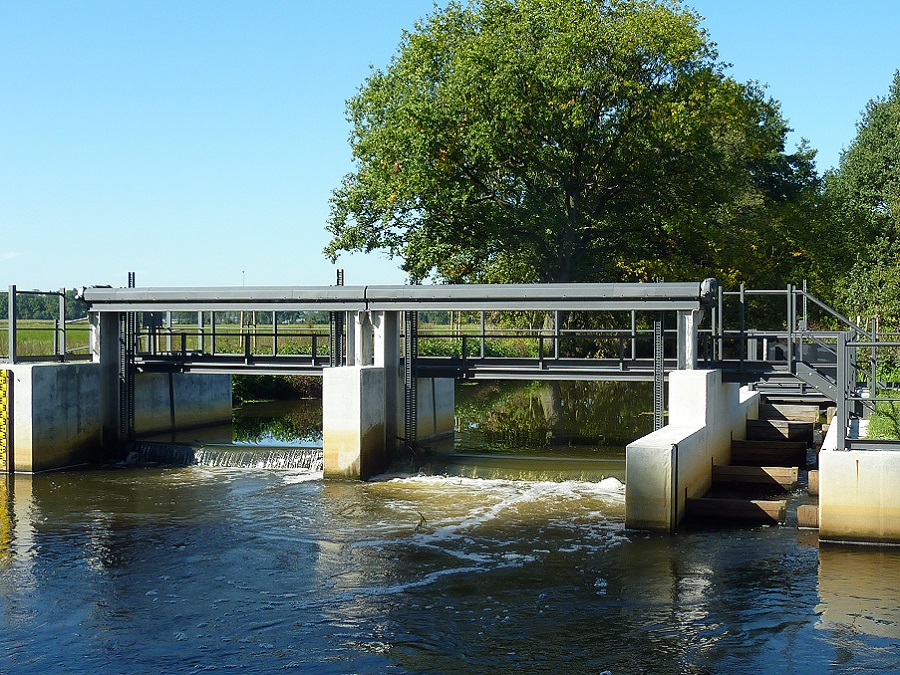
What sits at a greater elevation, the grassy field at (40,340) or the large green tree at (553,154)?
the large green tree at (553,154)

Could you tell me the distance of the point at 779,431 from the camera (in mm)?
27656

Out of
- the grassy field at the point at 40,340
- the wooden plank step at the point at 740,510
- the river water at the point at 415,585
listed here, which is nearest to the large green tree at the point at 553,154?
the grassy field at the point at 40,340

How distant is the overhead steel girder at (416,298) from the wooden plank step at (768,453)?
3860 mm

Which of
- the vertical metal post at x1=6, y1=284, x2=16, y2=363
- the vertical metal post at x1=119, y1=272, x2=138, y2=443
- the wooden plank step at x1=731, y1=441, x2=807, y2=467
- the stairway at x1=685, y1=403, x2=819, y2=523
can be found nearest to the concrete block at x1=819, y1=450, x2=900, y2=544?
the stairway at x1=685, y1=403, x2=819, y2=523

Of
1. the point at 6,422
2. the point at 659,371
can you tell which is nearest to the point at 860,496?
the point at 659,371

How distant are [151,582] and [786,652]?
8764 millimetres

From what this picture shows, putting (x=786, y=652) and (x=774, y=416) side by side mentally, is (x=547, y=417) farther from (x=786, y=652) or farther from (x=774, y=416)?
(x=786, y=652)

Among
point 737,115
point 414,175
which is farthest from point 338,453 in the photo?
point 737,115

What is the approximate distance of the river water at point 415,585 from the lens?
1205 centimetres

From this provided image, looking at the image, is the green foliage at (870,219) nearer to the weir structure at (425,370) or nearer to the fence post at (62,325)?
the weir structure at (425,370)

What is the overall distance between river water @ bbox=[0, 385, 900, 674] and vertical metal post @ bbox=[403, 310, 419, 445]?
107 inches

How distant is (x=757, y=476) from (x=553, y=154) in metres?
17.3

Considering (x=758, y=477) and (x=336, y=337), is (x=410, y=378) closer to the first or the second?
(x=336, y=337)

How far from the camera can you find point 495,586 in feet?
49.1
